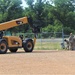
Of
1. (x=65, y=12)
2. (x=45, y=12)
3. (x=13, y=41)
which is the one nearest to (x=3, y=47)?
(x=13, y=41)

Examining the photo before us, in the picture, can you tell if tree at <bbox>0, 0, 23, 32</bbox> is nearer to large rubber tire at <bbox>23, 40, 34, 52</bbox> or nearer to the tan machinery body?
large rubber tire at <bbox>23, 40, 34, 52</bbox>

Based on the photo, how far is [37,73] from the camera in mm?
15844

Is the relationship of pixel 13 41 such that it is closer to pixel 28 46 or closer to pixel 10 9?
pixel 28 46

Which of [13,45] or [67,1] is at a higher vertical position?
[67,1]

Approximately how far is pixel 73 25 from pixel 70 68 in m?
65.7

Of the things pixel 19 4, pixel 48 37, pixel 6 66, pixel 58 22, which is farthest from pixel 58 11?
pixel 6 66

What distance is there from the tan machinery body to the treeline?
4671 centimetres

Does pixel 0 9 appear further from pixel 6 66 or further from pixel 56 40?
Result: pixel 6 66

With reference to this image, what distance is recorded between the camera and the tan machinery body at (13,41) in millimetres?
30078

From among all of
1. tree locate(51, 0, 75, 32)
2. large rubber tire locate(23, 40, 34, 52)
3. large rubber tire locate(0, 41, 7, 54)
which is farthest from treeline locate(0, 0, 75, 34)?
large rubber tire locate(0, 41, 7, 54)

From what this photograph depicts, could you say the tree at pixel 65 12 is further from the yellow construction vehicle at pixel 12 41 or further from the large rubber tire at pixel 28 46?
the yellow construction vehicle at pixel 12 41

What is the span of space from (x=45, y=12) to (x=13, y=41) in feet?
201

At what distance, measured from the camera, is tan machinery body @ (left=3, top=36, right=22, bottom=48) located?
30.1 meters

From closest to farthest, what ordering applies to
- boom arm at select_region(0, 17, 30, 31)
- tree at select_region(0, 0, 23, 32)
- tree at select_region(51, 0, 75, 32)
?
1. boom arm at select_region(0, 17, 30, 31)
2. tree at select_region(51, 0, 75, 32)
3. tree at select_region(0, 0, 23, 32)
